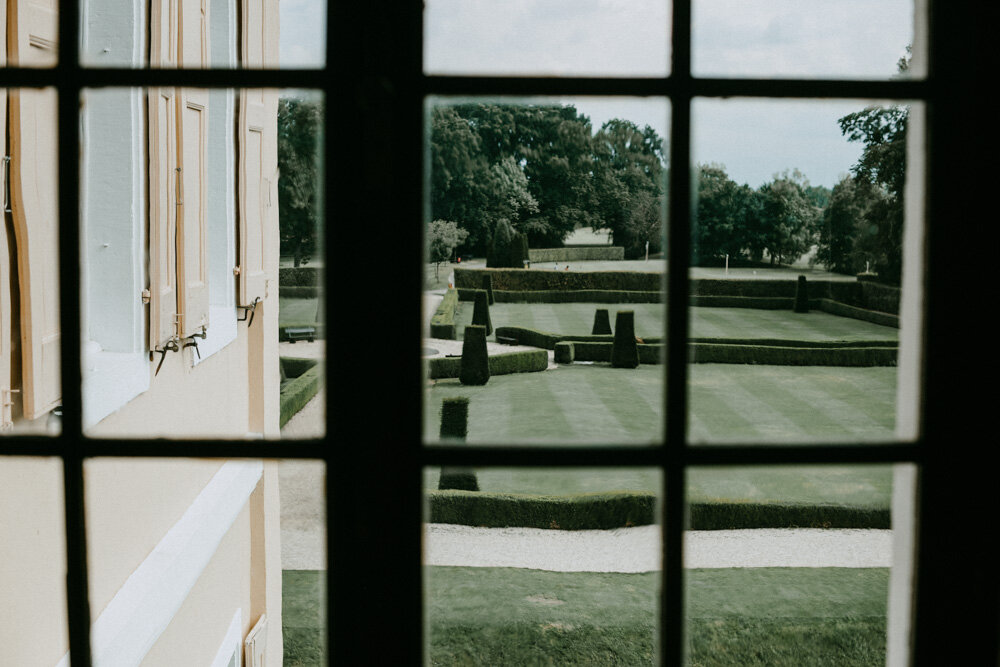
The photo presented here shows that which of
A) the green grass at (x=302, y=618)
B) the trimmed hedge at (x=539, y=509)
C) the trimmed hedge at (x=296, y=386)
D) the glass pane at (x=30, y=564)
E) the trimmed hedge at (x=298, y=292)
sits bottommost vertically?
the green grass at (x=302, y=618)

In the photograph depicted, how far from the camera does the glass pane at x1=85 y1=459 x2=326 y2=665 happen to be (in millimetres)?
3180

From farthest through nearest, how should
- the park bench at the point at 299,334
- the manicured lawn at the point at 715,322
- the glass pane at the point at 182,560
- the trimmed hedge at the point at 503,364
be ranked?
1. the manicured lawn at the point at 715,322
2. the park bench at the point at 299,334
3. the trimmed hedge at the point at 503,364
4. the glass pane at the point at 182,560

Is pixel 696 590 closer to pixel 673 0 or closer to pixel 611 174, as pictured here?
pixel 673 0

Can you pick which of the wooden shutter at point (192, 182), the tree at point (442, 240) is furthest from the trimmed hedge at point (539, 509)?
the tree at point (442, 240)

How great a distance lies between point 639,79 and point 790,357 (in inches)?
934

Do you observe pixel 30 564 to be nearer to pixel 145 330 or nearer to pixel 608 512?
pixel 145 330

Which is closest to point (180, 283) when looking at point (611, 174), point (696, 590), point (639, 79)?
point (639, 79)

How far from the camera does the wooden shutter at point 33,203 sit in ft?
7.41

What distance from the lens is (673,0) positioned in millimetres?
1078

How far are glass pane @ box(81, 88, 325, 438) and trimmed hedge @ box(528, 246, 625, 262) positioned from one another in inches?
1280

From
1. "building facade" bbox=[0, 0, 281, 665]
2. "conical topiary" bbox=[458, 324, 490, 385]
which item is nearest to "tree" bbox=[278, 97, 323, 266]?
"conical topiary" bbox=[458, 324, 490, 385]

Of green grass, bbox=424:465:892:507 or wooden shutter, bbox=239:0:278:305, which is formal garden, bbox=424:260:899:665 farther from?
wooden shutter, bbox=239:0:278:305

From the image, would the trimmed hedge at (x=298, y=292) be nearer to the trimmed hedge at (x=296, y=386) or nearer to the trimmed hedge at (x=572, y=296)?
the trimmed hedge at (x=572, y=296)

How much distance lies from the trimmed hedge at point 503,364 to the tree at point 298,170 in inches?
163
